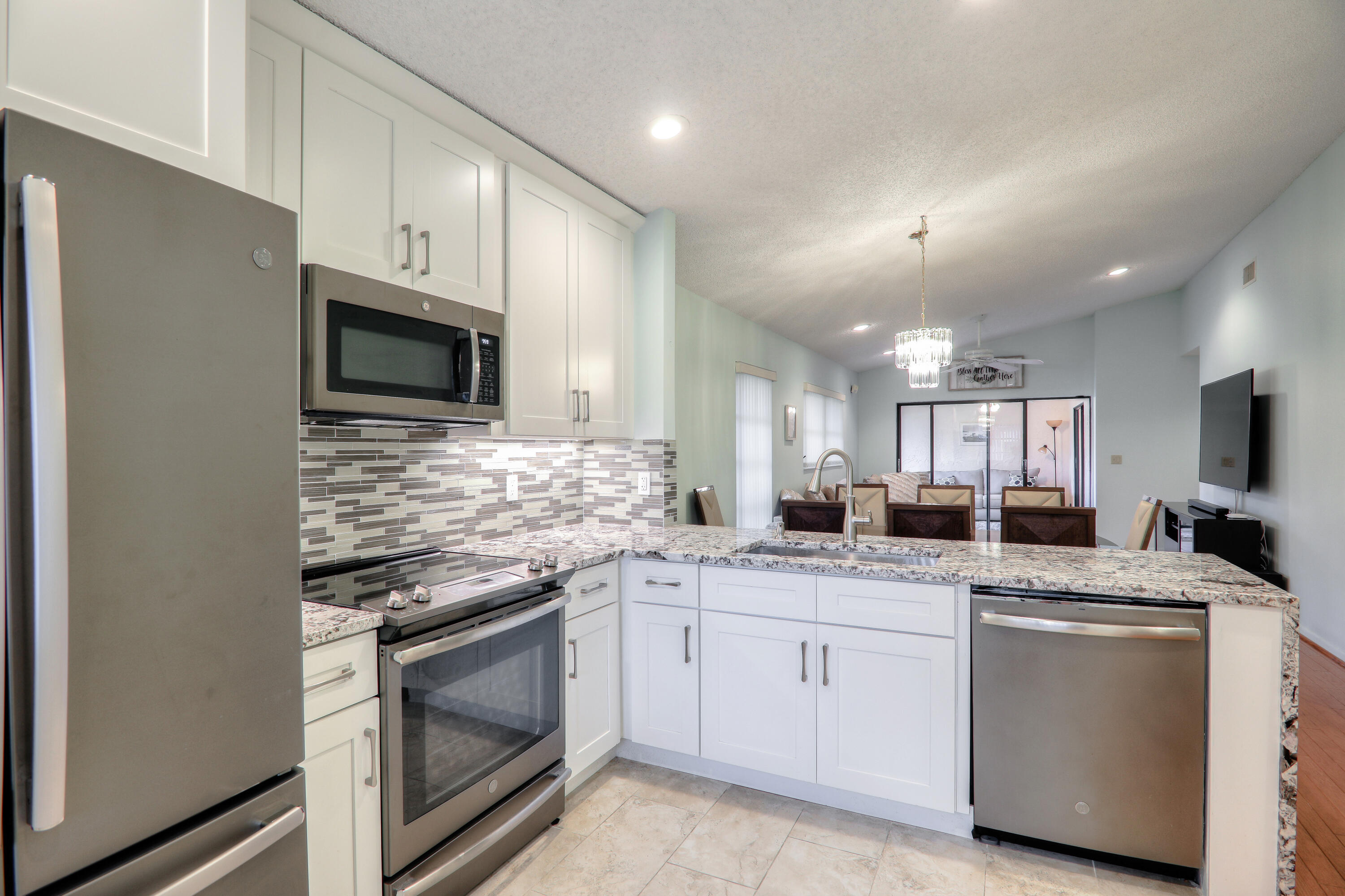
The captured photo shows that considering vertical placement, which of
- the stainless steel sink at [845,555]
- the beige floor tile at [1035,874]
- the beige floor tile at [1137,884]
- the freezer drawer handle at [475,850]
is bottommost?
the beige floor tile at [1035,874]

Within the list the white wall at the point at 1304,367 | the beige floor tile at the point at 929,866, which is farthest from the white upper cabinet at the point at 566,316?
the white wall at the point at 1304,367

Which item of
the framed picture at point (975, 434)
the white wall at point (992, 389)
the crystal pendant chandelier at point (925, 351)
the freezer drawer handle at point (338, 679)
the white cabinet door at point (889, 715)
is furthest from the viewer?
the framed picture at point (975, 434)

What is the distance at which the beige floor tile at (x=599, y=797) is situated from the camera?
7.06 ft

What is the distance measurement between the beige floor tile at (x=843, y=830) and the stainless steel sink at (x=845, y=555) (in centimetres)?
89

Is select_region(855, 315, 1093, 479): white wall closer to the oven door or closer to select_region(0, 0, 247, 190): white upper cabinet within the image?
the oven door

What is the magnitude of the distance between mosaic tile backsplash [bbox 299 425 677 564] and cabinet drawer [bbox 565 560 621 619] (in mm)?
562

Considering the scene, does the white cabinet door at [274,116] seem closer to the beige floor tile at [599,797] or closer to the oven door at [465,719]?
the oven door at [465,719]

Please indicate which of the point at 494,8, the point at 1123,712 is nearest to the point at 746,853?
the point at 1123,712

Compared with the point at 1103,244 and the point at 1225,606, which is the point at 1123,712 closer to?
the point at 1225,606

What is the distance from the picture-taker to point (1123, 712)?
6.04 feet

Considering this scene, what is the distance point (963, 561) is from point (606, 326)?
5.97 ft

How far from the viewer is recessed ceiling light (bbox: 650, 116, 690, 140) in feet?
7.61

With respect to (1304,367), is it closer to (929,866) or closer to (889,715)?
(889,715)

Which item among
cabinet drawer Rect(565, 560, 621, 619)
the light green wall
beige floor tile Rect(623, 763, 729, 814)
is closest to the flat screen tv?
the light green wall
